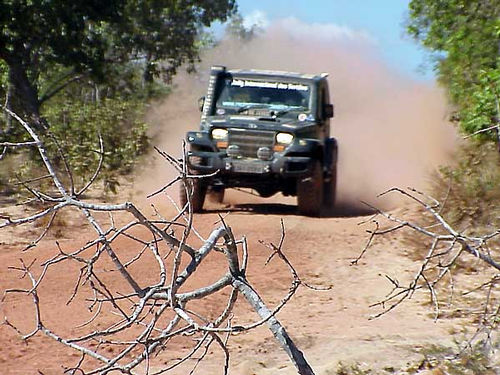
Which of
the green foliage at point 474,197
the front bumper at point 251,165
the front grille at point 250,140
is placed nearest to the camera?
the green foliage at point 474,197

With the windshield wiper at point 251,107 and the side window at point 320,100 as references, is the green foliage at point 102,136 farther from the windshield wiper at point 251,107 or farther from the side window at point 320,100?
the side window at point 320,100

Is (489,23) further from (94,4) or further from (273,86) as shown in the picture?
(94,4)

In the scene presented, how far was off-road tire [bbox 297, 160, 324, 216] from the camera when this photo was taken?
13.3 meters

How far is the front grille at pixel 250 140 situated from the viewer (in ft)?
43.4

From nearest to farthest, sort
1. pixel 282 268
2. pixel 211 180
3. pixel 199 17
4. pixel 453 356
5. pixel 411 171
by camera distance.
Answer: pixel 453 356, pixel 282 268, pixel 211 180, pixel 411 171, pixel 199 17

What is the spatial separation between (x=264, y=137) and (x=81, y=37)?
29.1ft

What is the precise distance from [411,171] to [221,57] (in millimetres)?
15785

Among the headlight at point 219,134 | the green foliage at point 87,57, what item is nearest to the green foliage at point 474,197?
the headlight at point 219,134

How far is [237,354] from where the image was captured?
22.0 feet

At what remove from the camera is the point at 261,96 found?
551 inches

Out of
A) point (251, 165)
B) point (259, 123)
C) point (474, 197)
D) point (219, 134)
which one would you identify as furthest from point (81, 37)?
point (474, 197)

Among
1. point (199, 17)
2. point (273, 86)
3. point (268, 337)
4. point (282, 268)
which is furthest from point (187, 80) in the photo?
point (268, 337)

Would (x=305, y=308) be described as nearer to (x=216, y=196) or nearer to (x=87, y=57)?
(x=216, y=196)

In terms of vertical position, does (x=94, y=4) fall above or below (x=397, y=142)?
above
